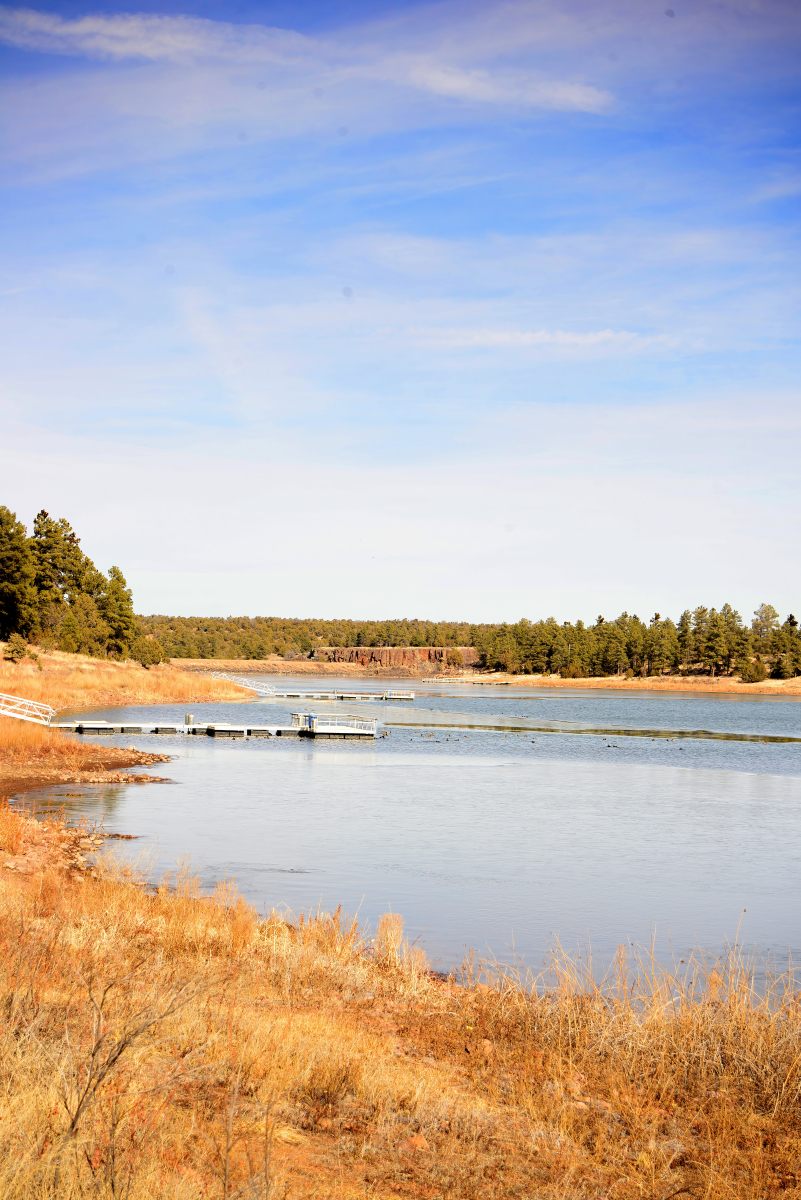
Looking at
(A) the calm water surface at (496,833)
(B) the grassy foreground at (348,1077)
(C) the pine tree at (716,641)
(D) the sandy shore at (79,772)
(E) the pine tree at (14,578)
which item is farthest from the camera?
(C) the pine tree at (716,641)

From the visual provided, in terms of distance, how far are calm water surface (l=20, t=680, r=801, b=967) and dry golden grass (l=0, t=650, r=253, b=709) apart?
15.5 metres

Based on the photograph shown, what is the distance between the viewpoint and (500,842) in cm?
2325

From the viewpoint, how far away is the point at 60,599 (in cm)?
8944

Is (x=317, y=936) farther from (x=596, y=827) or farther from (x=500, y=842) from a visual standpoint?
(x=596, y=827)

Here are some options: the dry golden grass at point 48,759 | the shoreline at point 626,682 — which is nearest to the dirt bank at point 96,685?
the dry golden grass at point 48,759

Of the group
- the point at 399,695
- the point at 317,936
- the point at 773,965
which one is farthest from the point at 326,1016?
the point at 399,695

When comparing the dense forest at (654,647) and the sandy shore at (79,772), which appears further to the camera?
the dense forest at (654,647)

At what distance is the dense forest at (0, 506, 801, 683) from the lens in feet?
258

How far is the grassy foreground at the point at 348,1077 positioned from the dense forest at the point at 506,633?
62.4 m

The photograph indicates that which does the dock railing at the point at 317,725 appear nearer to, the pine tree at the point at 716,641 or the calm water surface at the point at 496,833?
the calm water surface at the point at 496,833

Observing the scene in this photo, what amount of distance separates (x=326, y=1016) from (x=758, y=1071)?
161 inches

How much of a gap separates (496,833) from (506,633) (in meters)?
155

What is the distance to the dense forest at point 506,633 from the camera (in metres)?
78.6

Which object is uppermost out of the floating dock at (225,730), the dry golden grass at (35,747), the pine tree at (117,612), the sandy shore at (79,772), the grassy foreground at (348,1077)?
the pine tree at (117,612)
